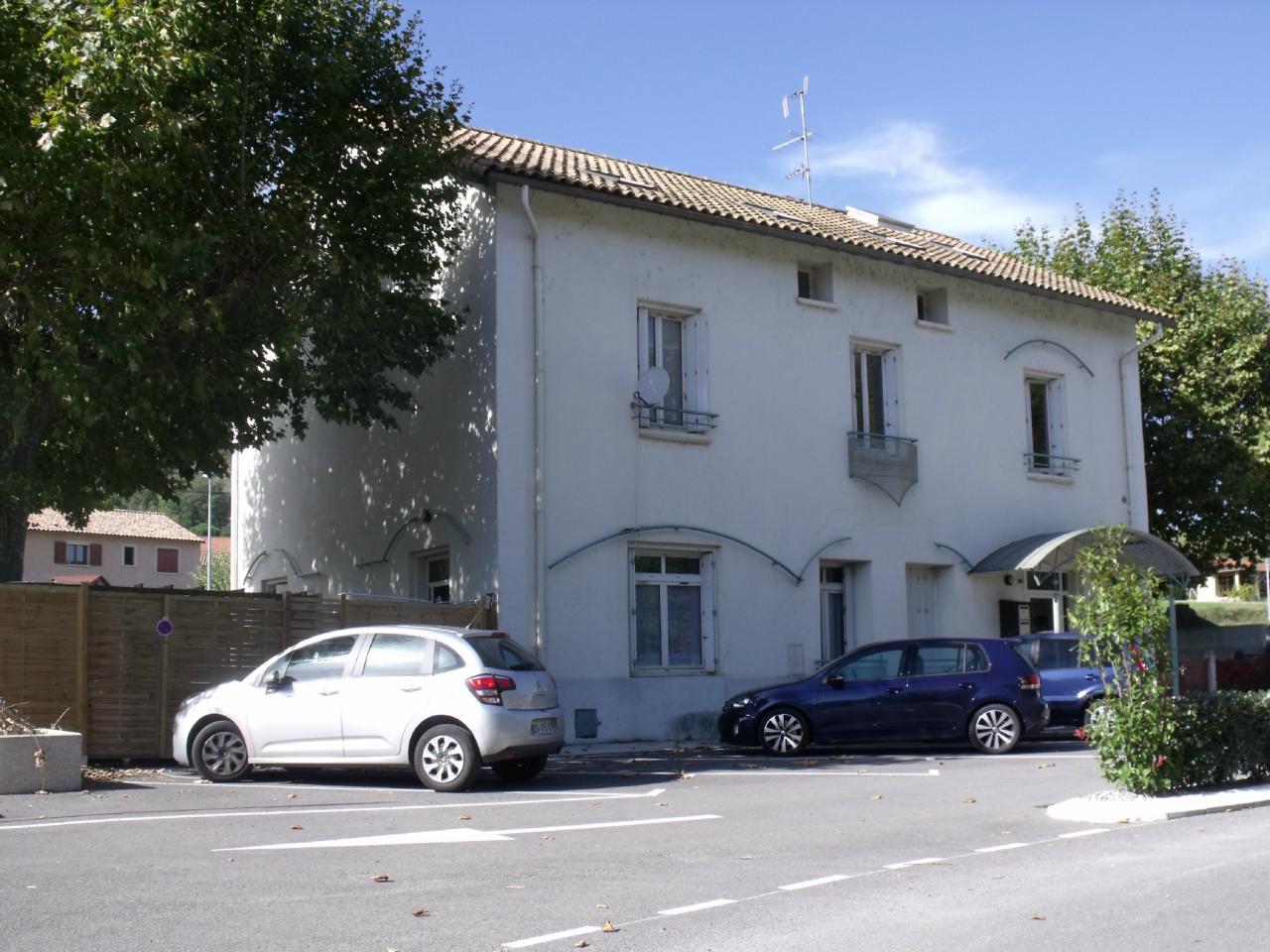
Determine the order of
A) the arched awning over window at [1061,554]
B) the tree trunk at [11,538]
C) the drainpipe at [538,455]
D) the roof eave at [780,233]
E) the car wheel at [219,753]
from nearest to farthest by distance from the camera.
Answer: the car wheel at [219,753] < the tree trunk at [11,538] < the drainpipe at [538,455] < the roof eave at [780,233] < the arched awning over window at [1061,554]

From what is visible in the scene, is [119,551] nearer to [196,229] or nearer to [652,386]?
[652,386]

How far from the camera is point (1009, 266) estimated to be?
25.5 meters

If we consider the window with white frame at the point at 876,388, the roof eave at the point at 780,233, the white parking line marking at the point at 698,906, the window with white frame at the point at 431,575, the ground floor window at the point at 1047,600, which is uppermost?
the roof eave at the point at 780,233

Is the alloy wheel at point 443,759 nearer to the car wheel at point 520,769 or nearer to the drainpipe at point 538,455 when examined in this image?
the car wheel at point 520,769

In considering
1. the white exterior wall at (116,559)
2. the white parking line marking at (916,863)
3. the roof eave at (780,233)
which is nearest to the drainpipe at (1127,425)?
the roof eave at (780,233)

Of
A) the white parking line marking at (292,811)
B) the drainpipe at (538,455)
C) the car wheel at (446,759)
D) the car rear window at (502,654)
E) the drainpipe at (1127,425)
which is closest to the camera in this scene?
the white parking line marking at (292,811)

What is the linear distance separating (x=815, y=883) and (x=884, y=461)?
48.0 ft

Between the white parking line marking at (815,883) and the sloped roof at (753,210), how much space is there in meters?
11.8

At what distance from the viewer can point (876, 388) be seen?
22.5 m

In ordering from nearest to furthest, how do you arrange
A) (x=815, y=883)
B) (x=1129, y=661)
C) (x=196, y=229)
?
(x=815, y=883) < (x=1129, y=661) < (x=196, y=229)

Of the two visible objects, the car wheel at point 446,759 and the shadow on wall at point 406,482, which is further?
the shadow on wall at point 406,482

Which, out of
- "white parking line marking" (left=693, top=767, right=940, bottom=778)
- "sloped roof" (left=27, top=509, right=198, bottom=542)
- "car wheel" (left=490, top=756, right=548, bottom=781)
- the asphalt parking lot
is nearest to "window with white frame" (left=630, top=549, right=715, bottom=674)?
"white parking line marking" (left=693, top=767, right=940, bottom=778)

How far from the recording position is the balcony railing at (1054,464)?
24.3 meters

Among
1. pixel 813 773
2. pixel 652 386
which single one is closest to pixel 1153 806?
pixel 813 773
